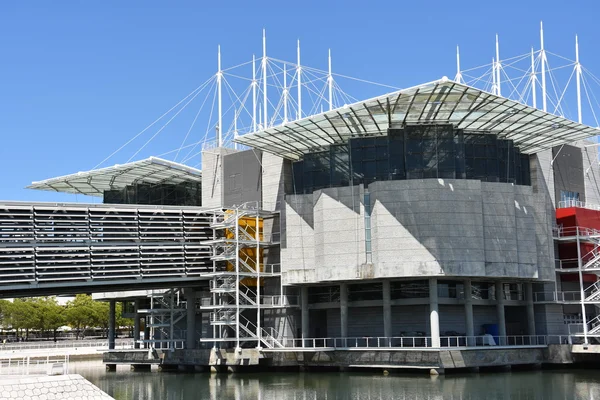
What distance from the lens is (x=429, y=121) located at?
72.8 meters

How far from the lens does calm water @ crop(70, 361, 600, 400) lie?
5303 centimetres

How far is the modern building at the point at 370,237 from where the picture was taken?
225 ft

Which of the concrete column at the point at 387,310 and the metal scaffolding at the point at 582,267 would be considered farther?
the metal scaffolding at the point at 582,267

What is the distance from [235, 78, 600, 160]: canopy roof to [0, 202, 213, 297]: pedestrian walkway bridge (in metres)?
10.8

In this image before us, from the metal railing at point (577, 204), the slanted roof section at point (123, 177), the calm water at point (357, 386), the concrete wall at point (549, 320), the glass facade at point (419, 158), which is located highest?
the slanted roof section at point (123, 177)

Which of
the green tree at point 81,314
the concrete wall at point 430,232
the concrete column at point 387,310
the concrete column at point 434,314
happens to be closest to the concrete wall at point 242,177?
the concrete wall at point 430,232

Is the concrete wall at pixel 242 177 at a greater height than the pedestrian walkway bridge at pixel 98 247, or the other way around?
the concrete wall at pixel 242 177

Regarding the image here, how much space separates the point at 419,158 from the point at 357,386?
2275cm

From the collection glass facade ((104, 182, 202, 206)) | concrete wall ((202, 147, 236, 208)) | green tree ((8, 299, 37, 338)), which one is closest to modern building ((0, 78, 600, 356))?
concrete wall ((202, 147, 236, 208))

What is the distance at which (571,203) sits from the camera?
82812 mm

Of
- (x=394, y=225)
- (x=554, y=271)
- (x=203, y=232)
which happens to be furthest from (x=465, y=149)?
(x=203, y=232)

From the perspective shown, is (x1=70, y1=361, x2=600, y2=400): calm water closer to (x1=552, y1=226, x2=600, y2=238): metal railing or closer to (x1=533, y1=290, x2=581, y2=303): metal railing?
(x1=533, y1=290, x2=581, y2=303): metal railing

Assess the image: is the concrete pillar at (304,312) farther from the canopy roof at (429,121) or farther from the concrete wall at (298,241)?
the canopy roof at (429,121)

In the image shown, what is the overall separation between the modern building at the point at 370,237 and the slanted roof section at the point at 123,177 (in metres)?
8.97
